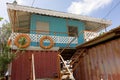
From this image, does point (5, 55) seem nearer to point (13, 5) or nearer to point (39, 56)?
point (39, 56)

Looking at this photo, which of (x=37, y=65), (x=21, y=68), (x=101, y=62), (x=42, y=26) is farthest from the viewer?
(x=42, y=26)

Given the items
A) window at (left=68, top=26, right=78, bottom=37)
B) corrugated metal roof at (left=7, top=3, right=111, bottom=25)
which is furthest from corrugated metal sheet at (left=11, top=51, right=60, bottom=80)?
window at (left=68, top=26, right=78, bottom=37)

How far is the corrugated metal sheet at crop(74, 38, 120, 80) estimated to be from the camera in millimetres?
6554

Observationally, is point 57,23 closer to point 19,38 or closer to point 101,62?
point 19,38

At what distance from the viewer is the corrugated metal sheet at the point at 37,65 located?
9.77 m

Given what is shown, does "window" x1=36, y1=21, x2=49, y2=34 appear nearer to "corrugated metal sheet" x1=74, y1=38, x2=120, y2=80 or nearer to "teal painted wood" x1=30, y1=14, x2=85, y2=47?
"teal painted wood" x1=30, y1=14, x2=85, y2=47

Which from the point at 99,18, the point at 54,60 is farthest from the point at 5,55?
the point at 99,18

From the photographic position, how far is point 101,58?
756 centimetres

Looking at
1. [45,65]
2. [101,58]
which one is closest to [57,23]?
[45,65]

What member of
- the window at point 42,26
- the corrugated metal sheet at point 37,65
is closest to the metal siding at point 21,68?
the corrugated metal sheet at point 37,65

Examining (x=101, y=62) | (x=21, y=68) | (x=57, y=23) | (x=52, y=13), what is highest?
(x=52, y=13)

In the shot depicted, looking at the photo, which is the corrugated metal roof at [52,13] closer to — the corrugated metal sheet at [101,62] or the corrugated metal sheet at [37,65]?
the corrugated metal sheet at [37,65]

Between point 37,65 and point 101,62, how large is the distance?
479cm

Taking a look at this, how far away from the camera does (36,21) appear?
12547 millimetres
